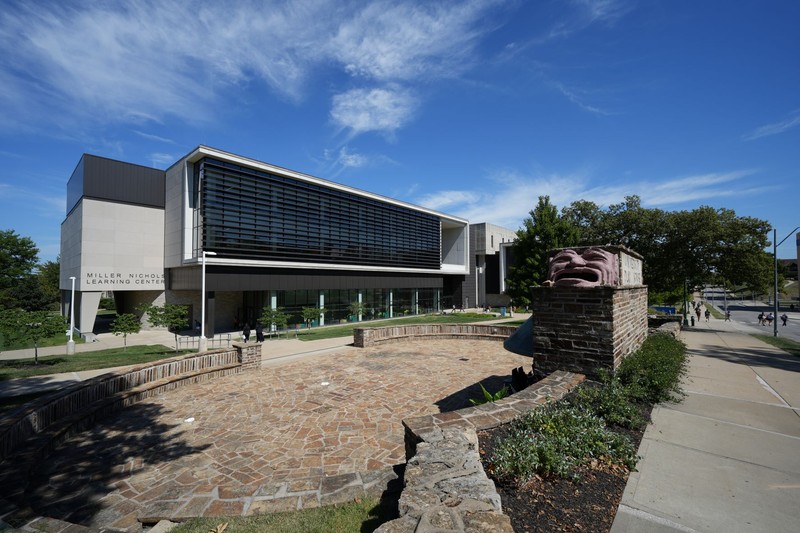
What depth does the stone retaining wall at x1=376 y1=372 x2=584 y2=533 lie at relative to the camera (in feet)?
7.63

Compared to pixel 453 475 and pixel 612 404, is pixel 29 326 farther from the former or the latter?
pixel 612 404

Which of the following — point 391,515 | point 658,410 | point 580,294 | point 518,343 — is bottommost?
point 391,515

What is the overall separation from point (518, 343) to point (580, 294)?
1.62 m

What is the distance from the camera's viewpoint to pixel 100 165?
→ 85.7ft

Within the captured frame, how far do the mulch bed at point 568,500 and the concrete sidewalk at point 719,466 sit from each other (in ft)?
0.36

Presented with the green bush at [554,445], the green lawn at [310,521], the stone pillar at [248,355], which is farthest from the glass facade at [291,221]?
the green bush at [554,445]

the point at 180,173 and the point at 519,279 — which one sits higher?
the point at 180,173

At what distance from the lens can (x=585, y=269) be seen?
6055 mm

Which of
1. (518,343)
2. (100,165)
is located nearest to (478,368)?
(518,343)

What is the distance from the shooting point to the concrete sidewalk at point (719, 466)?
3006mm

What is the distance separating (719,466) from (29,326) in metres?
22.9

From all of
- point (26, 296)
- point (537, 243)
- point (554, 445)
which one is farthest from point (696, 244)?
point (26, 296)

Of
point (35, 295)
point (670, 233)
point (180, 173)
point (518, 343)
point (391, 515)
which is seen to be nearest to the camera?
point (391, 515)

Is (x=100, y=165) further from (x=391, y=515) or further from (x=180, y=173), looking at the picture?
(x=391, y=515)
